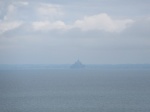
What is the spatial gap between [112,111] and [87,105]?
6268mm

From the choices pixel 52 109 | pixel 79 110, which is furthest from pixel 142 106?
pixel 52 109

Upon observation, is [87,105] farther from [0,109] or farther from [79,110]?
[0,109]

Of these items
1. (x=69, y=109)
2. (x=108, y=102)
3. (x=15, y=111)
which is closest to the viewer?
(x=15, y=111)

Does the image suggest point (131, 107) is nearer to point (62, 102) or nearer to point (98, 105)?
point (98, 105)

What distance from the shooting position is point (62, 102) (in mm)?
48219

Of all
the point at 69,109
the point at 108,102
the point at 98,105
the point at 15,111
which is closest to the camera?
the point at 15,111

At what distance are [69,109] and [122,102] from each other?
31.9 feet

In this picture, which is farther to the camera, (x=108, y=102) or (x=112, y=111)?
(x=108, y=102)

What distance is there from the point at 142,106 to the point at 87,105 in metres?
6.84

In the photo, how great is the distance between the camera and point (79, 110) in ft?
133

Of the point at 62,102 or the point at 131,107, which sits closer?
the point at 131,107

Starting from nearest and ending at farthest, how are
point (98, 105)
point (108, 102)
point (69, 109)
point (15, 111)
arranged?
point (15, 111), point (69, 109), point (98, 105), point (108, 102)

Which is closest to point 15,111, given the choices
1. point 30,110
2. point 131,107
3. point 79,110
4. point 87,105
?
point 30,110

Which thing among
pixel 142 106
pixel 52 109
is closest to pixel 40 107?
pixel 52 109
